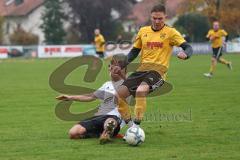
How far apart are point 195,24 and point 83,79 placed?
43.2 m

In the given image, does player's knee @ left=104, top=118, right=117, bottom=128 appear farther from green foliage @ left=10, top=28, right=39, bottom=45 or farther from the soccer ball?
green foliage @ left=10, top=28, right=39, bottom=45

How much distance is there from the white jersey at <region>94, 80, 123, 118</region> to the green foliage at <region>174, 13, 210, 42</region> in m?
55.5

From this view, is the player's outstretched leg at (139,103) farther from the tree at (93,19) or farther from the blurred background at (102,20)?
the tree at (93,19)

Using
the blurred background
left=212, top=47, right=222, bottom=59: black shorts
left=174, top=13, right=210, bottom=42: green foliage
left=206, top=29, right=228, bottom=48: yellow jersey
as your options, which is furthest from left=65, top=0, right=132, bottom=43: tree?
left=212, top=47, right=222, bottom=59: black shorts

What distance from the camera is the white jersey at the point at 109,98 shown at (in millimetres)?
9883

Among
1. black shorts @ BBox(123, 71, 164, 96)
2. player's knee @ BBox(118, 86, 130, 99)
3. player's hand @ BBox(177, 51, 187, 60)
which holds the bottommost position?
player's knee @ BBox(118, 86, 130, 99)

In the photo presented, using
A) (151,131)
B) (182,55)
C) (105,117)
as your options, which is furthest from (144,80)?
(151,131)

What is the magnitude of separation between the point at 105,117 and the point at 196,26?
57.0 meters

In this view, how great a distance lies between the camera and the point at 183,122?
11547mm

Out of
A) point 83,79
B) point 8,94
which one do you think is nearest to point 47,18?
point 83,79

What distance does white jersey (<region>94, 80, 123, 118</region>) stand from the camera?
988cm

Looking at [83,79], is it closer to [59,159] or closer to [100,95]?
[100,95]

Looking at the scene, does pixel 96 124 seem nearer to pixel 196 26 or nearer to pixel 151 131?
pixel 151 131

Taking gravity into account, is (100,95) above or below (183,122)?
above
